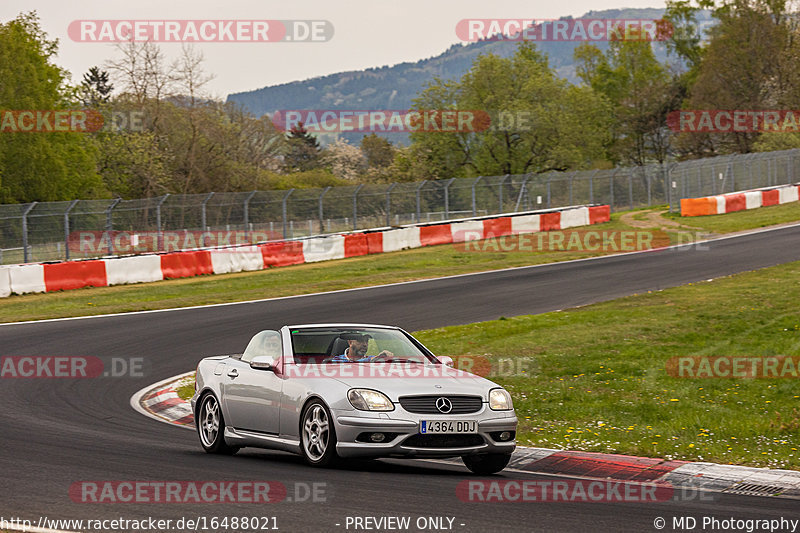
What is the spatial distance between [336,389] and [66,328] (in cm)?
1314

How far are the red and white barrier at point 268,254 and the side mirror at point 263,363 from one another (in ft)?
64.1

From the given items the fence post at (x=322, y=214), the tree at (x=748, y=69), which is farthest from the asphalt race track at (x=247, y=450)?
the tree at (x=748, y=69)

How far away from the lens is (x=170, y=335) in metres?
19.0

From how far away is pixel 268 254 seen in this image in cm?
3306

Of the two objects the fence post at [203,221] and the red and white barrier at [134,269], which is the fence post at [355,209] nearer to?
the fence post at [203,221]

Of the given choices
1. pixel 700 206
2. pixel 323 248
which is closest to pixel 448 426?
pixel 323 248

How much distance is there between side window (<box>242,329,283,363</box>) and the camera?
32.2 ft

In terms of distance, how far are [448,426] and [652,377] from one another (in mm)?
4704

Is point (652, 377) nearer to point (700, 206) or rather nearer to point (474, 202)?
point (474, 202)

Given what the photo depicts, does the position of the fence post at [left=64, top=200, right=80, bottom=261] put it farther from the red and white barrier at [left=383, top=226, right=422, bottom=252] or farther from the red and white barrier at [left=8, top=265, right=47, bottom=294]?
the red and white barrier at [left=383, top=226, right=422, bottom=252]

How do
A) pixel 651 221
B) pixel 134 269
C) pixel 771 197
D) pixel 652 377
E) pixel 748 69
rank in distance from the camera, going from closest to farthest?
pixel 652 377
pixel 134 269
pixel 651 221
pixel 771 197
pixel 748 69

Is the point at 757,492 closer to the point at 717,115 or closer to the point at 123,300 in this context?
the point at 123,300

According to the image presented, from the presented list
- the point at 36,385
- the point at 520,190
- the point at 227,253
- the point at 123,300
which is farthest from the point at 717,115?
the point at 36,385

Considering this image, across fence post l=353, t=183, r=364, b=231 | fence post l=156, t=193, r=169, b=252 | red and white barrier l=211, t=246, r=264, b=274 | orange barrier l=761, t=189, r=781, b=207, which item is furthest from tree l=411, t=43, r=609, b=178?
red and white barrier l=211, t=246, r=264, b=274
